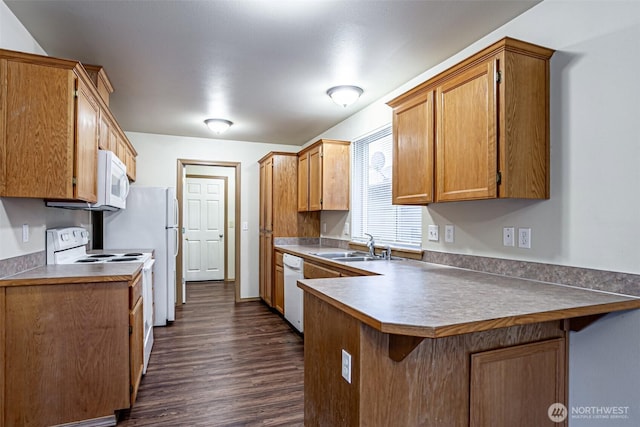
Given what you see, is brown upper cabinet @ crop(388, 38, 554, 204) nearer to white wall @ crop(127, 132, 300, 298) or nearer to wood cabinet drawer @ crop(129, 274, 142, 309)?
wood cabinet drawer @ crop(129, 274, 142, 309)

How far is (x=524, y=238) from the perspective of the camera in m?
1.98

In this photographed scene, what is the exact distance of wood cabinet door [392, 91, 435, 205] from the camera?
2.33m

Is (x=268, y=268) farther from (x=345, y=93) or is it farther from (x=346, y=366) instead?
(x=346, y=366)

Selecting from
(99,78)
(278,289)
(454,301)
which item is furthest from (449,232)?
(99,78)

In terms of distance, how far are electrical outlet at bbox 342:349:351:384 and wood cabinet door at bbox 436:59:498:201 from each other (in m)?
1.10

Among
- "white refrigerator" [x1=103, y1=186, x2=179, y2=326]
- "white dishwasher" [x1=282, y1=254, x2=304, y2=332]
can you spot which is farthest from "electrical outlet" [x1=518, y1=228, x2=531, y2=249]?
"white refrigerator" [x1=103, y1=186, x2=179, y2=326]

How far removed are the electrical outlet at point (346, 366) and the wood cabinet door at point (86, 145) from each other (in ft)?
5.79

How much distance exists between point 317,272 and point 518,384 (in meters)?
2.02

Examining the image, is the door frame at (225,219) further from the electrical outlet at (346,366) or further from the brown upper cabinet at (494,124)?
the electrical outlet at (346,366)

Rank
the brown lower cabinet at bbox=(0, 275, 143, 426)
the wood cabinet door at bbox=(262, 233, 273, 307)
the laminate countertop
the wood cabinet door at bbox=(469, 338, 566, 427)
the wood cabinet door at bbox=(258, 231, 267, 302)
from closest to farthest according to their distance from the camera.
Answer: the laminate countertop < the wood cabinet door at bbox=(469, 338, 566, 427) < the brown lower cabinet at bbox=(0, 275, 143, 426) < the wood cabinet door at bbox=(262, 233, 273, 307) < the wood cabinet door at bbox=(258, 231, 267, 302)

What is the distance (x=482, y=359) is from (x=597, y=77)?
4.56 feet

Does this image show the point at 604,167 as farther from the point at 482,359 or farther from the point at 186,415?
the point at 186,415

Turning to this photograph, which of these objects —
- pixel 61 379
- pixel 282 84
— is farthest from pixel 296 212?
pixel 61 379

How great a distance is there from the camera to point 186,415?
7.40 ft
